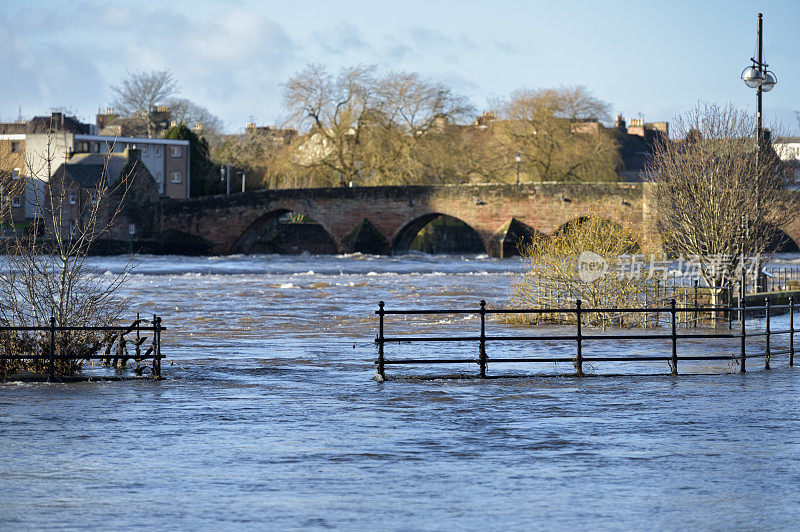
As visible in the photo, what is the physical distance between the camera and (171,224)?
7650 cm

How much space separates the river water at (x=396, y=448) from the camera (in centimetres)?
822

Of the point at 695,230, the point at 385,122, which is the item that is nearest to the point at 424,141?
the point at 385,122

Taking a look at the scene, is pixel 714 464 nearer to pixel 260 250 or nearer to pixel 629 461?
pixel 629 461

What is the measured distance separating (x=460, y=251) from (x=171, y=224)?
70.3ft

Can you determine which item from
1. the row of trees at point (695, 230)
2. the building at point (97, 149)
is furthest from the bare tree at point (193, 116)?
the row of trees at point (695, 230)

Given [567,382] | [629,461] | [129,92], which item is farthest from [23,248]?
[129,92]

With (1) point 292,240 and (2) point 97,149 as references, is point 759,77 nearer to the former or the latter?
(1) point 292,240

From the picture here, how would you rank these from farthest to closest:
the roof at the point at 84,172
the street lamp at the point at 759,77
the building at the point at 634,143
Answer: the building at the point at 634,143
the roof at the point at 84,172
the street lamp at the point at 759,77

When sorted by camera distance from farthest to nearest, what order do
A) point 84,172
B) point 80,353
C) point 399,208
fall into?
point 84,172
point 399,208
point 80,353

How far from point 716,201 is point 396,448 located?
20869 millimetres

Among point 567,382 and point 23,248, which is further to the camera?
point 23,248

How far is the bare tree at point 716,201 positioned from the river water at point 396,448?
10.9 m

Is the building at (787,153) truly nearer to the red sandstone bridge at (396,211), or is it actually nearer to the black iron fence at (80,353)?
the red sandstone bridge at (396,211)

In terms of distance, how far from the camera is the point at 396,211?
232 ft
